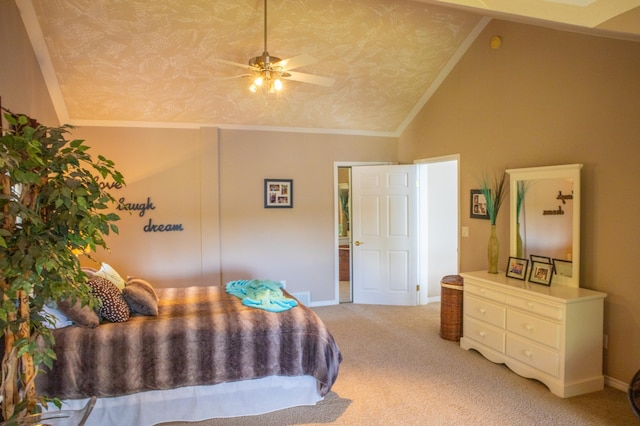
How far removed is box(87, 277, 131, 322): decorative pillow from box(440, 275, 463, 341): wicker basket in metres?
3.07

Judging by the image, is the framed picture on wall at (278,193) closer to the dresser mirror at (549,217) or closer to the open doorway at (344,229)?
the open doorway at (344,229)

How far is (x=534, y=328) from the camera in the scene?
3215 millimetres

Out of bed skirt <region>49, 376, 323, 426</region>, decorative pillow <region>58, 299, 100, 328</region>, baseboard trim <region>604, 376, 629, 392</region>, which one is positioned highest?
decorative pillow <region>58, 299, 100, 328</region>

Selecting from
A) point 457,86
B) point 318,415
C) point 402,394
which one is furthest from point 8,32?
point 457,86

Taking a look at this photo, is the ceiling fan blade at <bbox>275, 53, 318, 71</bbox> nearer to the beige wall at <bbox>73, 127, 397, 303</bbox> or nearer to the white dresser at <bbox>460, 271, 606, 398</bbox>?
the beige wall at <bbox>73, 127, 397, 303</bbox>

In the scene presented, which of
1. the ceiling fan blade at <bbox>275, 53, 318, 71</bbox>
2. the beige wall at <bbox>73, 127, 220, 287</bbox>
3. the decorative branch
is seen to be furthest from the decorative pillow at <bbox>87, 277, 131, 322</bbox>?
the decorative branch

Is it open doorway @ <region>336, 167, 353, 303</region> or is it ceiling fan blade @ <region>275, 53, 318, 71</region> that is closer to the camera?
ceiling fan blade @ <region>275, 53, 318, 71</region>

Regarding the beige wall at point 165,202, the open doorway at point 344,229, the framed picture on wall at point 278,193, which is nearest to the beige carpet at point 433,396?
the framed picture on wall at point 278,193

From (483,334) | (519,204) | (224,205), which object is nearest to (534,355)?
(483,334)

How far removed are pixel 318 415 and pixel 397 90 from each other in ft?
12.7

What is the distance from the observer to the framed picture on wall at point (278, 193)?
533cm

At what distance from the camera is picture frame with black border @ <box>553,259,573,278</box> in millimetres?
3404

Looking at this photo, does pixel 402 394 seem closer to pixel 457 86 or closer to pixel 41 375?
pixel 41 375

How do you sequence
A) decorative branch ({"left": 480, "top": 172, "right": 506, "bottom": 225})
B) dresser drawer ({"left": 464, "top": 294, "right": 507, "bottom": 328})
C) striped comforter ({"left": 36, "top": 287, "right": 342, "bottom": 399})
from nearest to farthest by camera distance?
1. striped comforter ({"left": 36, "top": 287, "right": 342, "bottom": 399})
2. dresser drawer ({"left": 464, "top": 294, "right": 507, "bottom": 328})
3. decorative branch ({"left": 480, "top": 172, "right": 506, "bottom": 225})
